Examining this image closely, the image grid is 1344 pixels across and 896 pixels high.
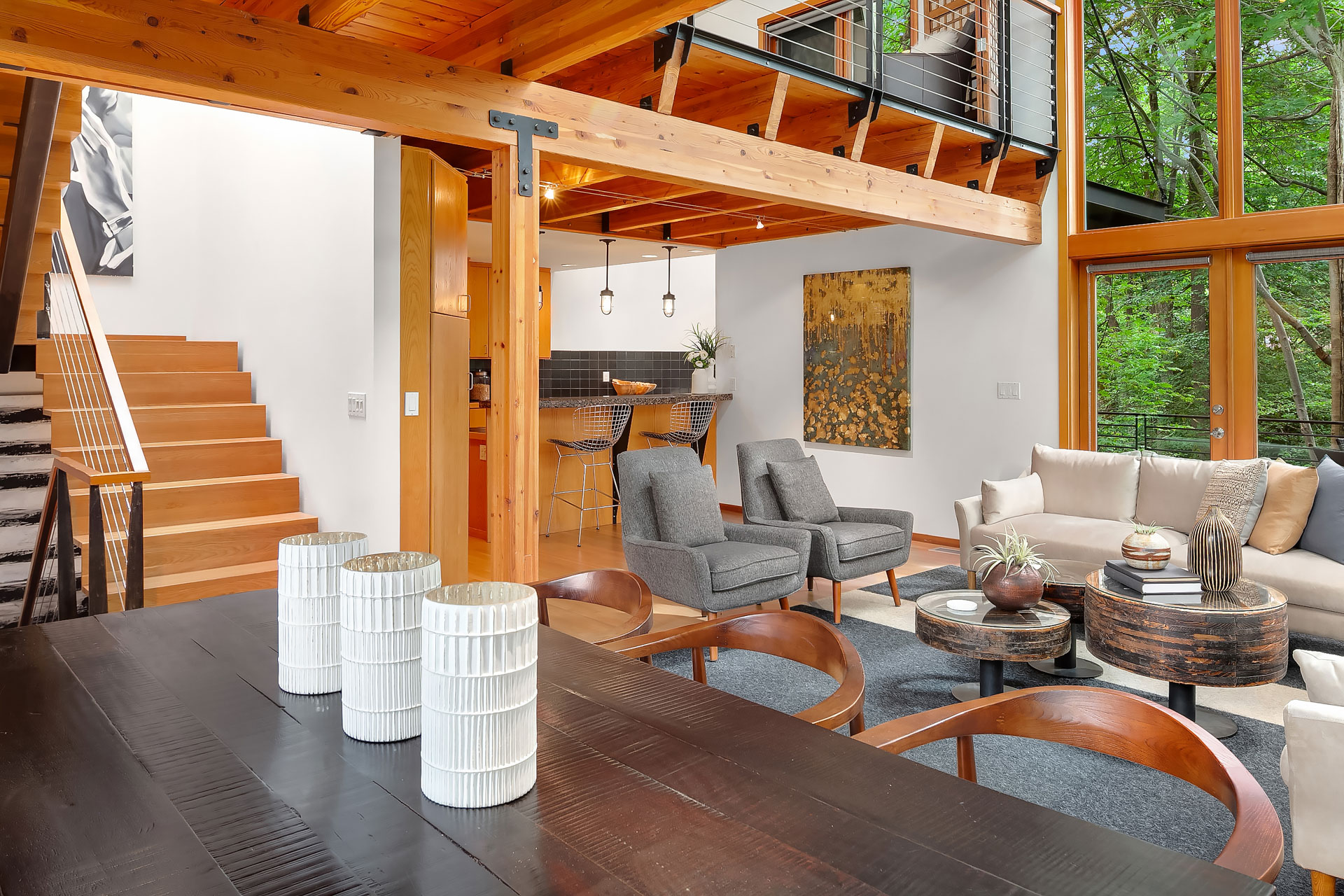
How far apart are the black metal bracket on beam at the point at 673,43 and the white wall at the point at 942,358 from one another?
374 centimetres

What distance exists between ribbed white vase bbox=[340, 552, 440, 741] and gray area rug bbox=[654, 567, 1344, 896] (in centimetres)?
177

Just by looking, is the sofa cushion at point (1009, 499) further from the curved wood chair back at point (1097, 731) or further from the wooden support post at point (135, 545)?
the wooden support post at point (135, 545)

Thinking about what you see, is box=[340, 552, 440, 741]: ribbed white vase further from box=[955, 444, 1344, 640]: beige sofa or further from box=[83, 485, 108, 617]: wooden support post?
box=[955, 444, 1344, 640]: beige sofa

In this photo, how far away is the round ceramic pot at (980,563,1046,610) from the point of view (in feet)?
11.1

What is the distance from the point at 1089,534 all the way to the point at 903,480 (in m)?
2.45

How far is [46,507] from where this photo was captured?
3.60 meters

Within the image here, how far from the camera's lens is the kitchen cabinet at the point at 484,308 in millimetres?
10039

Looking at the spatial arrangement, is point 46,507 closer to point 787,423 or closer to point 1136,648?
point 1136,648

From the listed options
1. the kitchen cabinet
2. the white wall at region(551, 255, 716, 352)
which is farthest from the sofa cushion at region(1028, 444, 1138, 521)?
the white wall at region(551, 255, 716, 352)

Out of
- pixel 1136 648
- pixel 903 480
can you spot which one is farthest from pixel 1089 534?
pixel 903 480

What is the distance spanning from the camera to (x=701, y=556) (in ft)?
13.6

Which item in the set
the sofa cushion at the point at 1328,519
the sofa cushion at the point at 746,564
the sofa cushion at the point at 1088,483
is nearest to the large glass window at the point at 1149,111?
the sofa cushion at the point at 1088,483

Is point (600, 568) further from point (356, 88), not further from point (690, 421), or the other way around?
A: point (690, 421)

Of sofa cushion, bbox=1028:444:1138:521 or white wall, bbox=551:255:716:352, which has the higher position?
white wall, bbox=551:255:716:352
